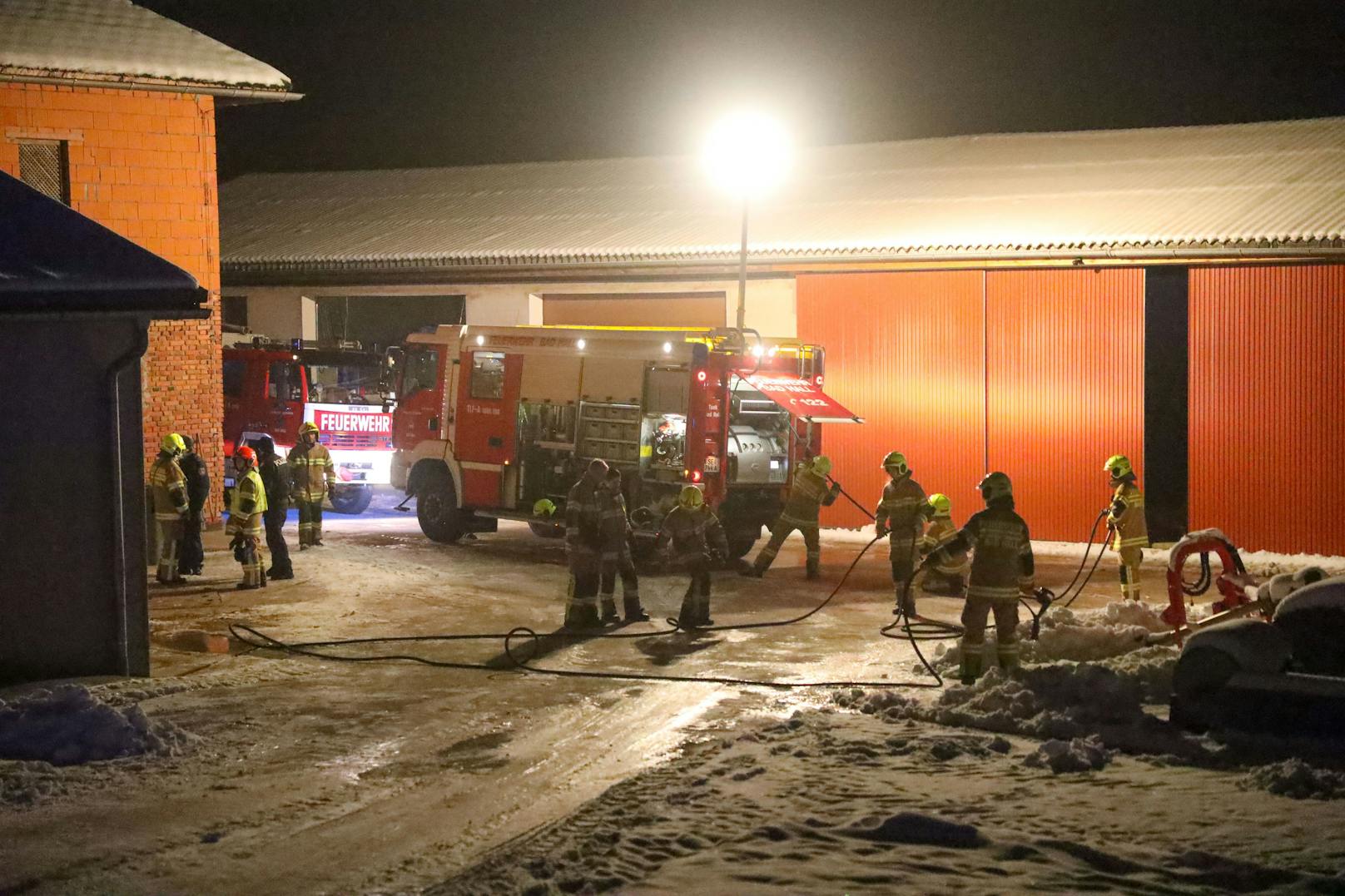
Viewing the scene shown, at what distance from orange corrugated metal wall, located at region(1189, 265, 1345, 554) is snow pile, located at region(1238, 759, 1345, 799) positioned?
11745mm

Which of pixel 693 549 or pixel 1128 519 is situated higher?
pixel 1128 519

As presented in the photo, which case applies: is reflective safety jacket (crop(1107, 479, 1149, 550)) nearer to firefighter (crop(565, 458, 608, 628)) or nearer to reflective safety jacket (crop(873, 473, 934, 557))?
reflective safety jacket (crop(873, 473, 934, 557))

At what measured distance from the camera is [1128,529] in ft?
47.1

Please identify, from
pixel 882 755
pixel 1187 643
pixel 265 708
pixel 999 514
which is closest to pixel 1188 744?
pixel 1187 643

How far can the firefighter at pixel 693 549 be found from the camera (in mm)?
12948

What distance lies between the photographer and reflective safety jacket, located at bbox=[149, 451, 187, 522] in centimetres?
1544

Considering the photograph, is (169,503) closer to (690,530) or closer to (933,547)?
(690,530)

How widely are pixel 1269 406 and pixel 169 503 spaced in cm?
1366

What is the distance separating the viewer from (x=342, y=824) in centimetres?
724

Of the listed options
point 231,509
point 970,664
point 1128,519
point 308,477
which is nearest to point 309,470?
point 308,477

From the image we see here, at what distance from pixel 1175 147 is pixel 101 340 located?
63.6ft

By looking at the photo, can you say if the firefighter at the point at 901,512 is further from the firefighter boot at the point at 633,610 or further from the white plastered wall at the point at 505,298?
the white plastered wall at the point at 505,298

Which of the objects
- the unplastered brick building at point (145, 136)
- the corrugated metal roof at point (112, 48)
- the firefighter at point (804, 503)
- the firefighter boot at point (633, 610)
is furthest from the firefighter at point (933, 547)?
the corrugated metal roof at point (112, 48)

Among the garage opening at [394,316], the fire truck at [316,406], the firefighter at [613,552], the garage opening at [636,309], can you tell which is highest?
the garage opening at [394,316]
